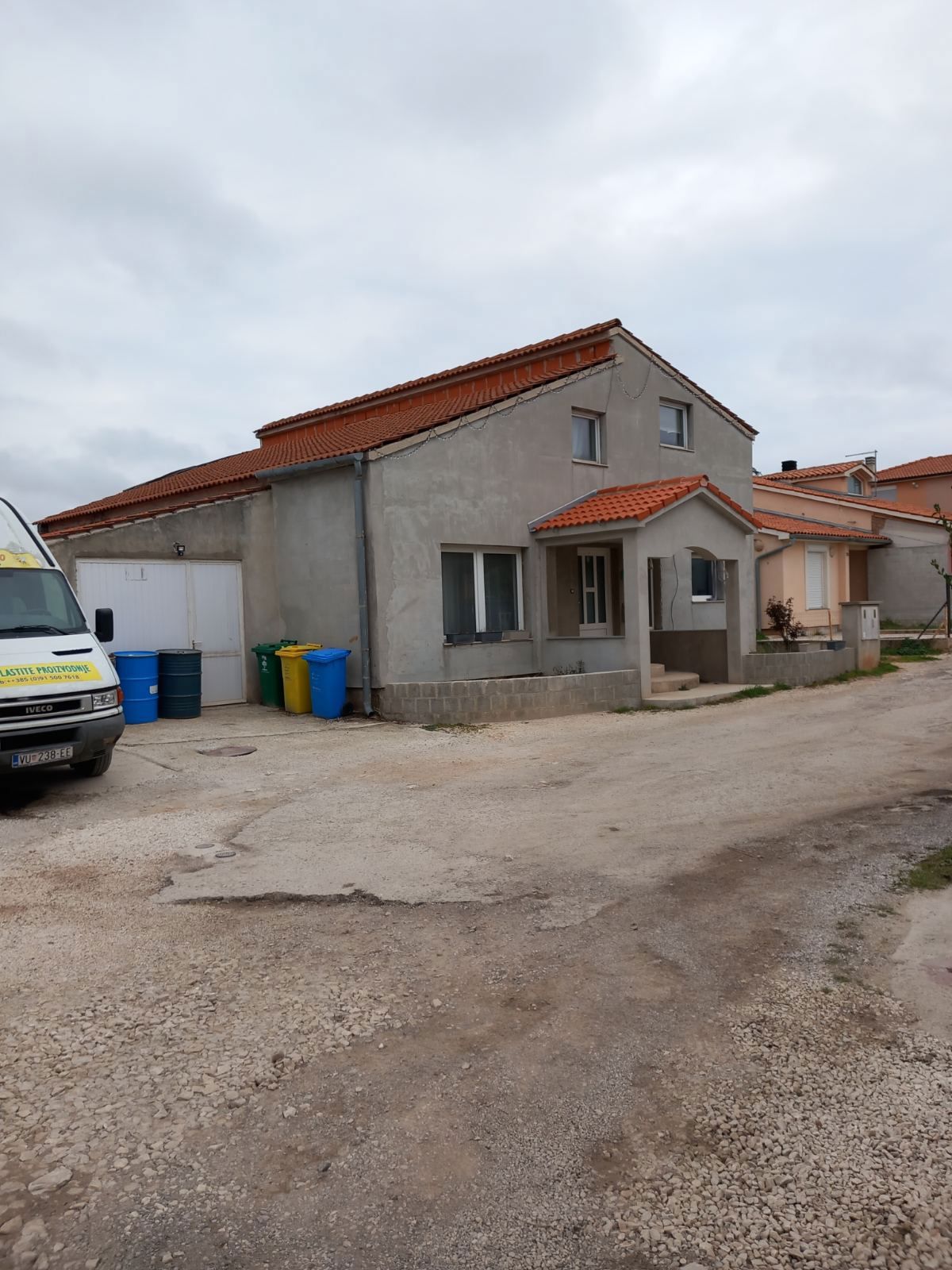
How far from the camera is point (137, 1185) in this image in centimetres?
303

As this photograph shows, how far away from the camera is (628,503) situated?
51.3ft

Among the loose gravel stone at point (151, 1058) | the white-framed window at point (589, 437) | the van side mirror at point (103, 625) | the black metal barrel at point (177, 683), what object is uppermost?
the white-framed window at point (589, 437)

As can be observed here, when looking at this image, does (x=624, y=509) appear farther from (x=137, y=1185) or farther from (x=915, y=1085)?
(x=137, y=1185)

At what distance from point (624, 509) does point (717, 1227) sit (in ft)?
42.8

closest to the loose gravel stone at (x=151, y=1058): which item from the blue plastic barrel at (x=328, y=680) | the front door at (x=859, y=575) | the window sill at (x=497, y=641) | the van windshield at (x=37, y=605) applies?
the van windshield at (x=37, y=605)

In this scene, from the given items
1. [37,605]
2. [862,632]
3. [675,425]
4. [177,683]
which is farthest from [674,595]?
[37,605]

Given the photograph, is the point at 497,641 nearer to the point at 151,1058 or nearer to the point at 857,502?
the point at 151,1058

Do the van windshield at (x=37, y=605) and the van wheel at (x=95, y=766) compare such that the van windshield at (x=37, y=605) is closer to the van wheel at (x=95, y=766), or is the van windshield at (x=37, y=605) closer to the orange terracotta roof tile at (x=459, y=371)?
the van wheel at (x=95, y=766)

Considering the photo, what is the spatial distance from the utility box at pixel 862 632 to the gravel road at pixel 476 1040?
11681mm

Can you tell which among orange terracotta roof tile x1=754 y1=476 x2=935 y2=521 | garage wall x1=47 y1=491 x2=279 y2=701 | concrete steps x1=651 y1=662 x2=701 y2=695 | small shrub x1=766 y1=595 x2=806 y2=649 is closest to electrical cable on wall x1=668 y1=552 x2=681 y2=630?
concrete steps x1=651 y1=662 x2=701 y2=695

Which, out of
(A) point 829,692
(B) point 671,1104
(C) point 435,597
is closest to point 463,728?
(C) point 435,597

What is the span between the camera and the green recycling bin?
48.5 feet

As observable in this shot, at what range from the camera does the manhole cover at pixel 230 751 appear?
11.0 meters

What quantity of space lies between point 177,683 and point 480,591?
16.3ft
